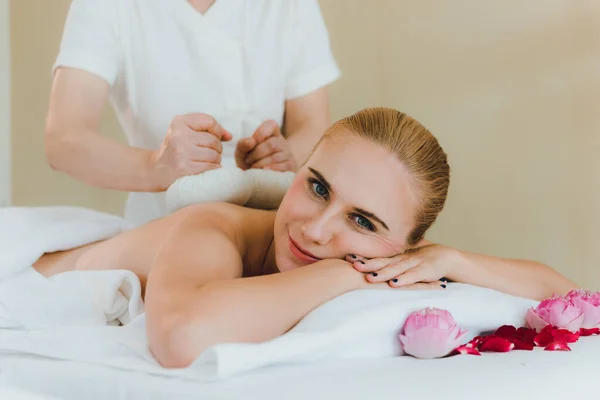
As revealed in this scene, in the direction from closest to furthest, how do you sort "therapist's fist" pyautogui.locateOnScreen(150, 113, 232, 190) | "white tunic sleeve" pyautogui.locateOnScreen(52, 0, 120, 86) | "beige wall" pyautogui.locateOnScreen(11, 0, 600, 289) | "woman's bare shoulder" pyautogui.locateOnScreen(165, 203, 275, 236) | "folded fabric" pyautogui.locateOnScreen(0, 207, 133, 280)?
"woman's bare shoulder" pyautogui.locateOnScreen(165, 203, 275, 236)
"folded fabric" pyautogui.locateOnScreen(0, 207, 133, 280)
"therapist's fist" pyautogui.locateOnScreen(150, 113, 232, 190)
"white tunic sleeve" pyautogui.locateOnScreen(52, 0, 120, 86)
"beige wall" pyautogui.locateOnScreen(11, 0, 600, 289)

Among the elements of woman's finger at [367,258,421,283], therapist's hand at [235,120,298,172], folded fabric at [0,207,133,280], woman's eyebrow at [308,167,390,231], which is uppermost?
woman's eyebrow at [308,167,390,231]

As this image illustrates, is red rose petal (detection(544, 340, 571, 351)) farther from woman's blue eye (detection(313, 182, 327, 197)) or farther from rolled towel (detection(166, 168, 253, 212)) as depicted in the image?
rolled towel (detection(166, 168, 253, 212))

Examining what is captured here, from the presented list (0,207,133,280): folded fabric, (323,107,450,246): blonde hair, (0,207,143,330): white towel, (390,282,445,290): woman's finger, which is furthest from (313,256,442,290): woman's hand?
(0,207,133,280): folded fabric

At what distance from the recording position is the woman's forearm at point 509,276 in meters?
1.32

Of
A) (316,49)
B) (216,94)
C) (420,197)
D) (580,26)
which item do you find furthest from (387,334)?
(580,26)

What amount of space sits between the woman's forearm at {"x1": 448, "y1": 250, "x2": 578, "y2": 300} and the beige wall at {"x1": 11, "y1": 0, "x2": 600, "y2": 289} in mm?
843

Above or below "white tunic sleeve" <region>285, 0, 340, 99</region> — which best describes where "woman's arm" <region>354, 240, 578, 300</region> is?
below

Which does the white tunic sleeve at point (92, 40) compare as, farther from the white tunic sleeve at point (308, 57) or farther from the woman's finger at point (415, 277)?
the woman's finger at point (415, 277)

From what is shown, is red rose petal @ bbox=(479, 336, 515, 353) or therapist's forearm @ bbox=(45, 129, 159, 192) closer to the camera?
red rose petal @ bbox=(479, 336, 515, 353)

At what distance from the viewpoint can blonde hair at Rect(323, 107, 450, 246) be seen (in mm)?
1202

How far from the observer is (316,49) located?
217 cm

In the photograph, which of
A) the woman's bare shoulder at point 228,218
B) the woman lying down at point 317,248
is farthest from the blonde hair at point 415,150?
the woman's bare shoulder at point 228,218

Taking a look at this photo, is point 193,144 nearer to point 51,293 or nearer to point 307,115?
point 51,293

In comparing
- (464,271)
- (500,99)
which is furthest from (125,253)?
(500,99)
